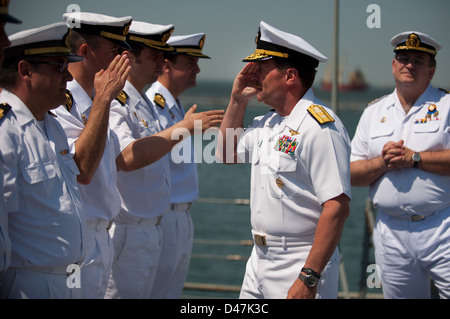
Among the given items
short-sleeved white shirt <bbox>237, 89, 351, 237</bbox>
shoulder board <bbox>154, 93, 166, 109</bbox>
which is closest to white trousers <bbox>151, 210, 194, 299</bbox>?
shoulder board <bbox>154, 93, 166, 109</bbox>

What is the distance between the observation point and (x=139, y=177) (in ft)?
13.5

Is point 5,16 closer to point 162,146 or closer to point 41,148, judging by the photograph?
point 41,148

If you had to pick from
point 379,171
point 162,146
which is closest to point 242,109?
point 162,146

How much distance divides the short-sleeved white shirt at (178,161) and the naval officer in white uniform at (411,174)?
1.31 metres

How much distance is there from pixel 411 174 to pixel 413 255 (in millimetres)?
542

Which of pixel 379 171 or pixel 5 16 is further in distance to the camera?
pixel 379 171

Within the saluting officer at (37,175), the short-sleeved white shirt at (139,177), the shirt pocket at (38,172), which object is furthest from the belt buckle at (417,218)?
the shirt pocket at (38,172)

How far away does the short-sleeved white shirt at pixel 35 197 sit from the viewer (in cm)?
248

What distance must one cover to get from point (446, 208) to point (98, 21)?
8.31 ft

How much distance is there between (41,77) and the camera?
268 cm

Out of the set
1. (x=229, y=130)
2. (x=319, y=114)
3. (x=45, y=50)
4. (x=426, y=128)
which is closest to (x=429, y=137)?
(x=426, y=128)

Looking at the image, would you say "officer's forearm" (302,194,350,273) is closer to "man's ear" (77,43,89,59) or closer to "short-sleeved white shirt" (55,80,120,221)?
"short-sleeved white shirt" (55,80,120,221)

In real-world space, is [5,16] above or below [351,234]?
above

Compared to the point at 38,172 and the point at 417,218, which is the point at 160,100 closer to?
the point at 417,218
